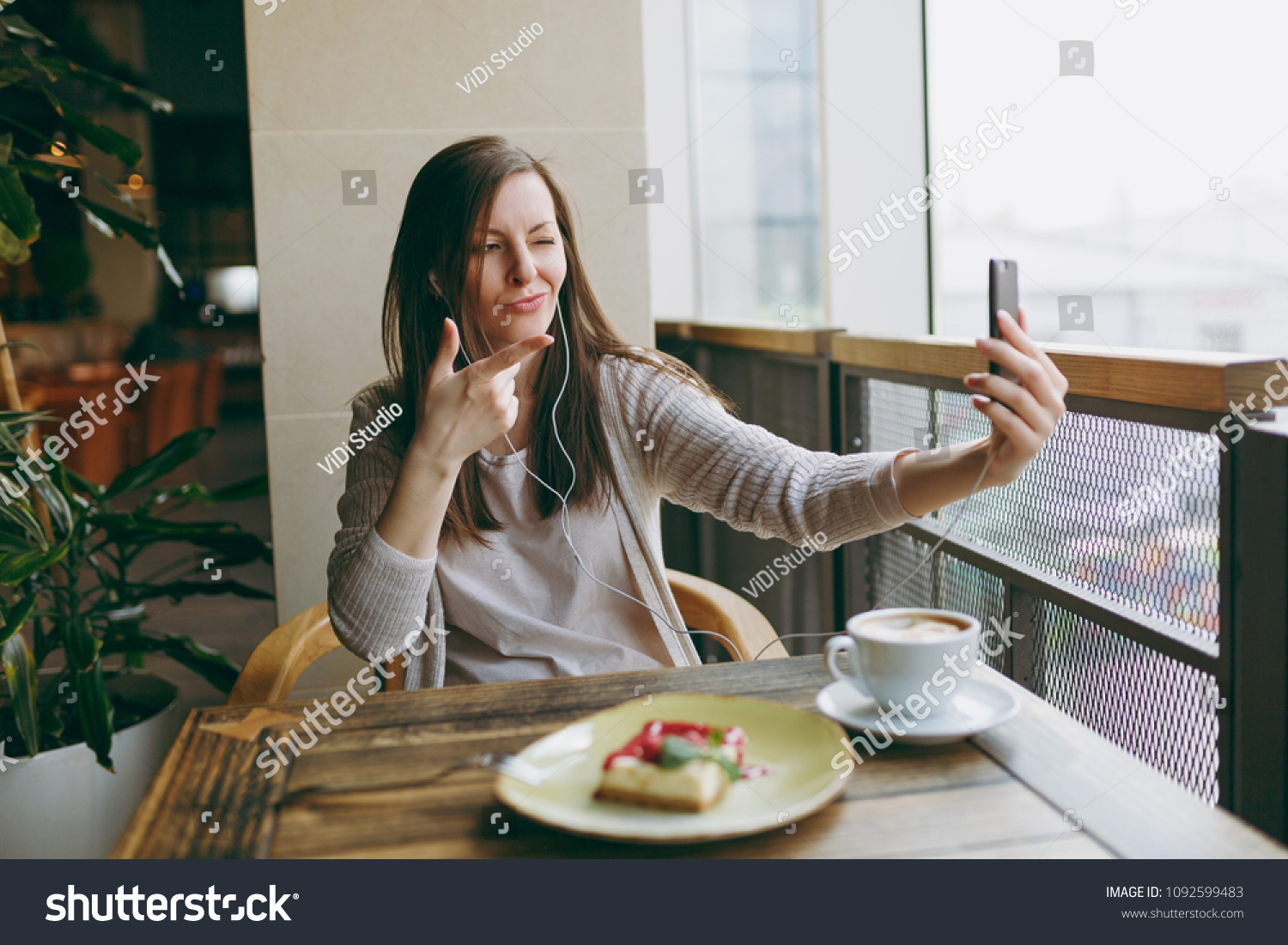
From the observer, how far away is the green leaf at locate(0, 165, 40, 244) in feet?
5.95

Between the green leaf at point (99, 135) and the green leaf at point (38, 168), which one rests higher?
the green leaf at point (99, 135)

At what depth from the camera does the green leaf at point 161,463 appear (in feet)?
6.37

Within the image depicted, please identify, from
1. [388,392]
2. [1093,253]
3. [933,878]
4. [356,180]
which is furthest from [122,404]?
[933,878]

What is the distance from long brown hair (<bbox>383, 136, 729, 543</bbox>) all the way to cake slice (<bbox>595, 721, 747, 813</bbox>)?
2.20 feet

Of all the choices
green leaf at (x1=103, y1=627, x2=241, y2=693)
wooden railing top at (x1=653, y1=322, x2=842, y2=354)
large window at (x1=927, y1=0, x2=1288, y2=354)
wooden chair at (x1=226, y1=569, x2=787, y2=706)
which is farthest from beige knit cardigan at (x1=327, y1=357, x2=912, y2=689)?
green leaf at (x1=103, y1=627, x2=241, y2=693)

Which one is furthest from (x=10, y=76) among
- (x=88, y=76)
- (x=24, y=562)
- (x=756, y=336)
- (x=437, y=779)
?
(x=437, y=779)

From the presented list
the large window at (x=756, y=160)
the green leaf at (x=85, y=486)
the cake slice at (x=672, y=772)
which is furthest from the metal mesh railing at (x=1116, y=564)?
the green leaf at (x=85, y=486)

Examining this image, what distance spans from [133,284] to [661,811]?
30.3ft

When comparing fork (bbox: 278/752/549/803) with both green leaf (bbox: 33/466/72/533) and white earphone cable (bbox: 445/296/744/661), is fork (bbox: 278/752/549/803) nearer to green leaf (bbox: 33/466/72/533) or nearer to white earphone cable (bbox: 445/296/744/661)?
white earphone cable (bbox: 445/296/744/661)

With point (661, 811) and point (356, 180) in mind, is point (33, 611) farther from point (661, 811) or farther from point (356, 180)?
point (661, 811)

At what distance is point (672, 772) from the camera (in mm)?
731

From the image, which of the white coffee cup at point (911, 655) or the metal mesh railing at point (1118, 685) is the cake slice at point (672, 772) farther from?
the metal mesh railing at point (1118, 685)

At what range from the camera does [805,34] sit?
2.52 metres

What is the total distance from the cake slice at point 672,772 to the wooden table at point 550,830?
4 centimetres
